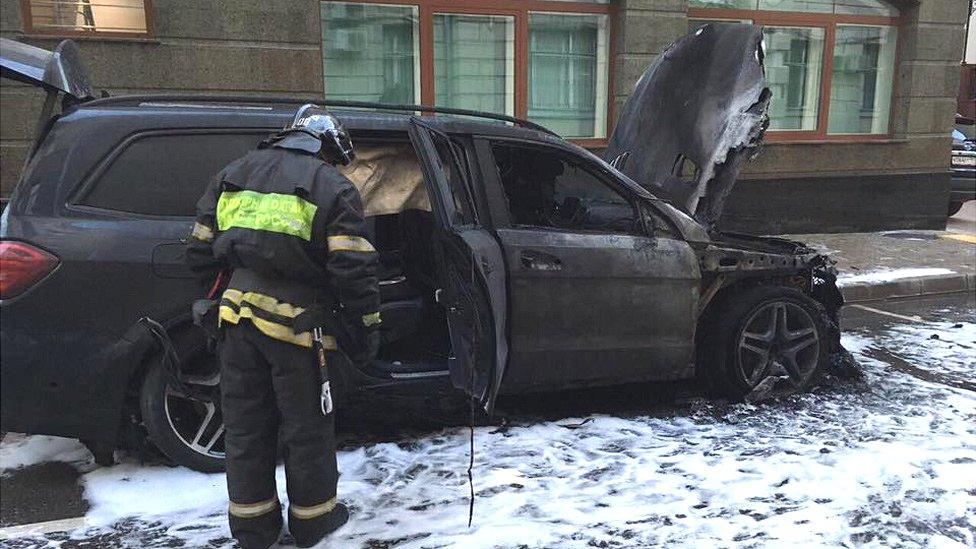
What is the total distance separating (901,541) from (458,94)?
7572 millimetres

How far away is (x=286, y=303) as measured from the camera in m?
2.69

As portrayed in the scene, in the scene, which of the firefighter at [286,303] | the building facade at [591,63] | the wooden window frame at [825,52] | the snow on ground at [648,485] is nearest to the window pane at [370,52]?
the building facade at [591,63]

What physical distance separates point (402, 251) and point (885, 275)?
244 inches

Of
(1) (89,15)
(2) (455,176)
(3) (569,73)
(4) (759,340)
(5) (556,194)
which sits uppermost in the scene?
(1) (89,15)

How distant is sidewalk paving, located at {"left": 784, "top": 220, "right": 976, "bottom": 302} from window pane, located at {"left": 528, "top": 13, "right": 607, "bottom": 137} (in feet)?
11.5

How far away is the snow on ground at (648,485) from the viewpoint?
9.96 ft

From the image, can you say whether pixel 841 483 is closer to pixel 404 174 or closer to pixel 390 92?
pixel 404 174

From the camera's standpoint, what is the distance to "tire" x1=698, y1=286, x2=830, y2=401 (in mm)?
4430

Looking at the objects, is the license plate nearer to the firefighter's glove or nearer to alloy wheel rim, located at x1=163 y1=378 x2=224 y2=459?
the firefighter's glove

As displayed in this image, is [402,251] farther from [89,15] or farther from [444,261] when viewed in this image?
[89,15]

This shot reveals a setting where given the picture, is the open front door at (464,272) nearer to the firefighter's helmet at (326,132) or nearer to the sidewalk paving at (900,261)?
the firefighter's helmet at (326,132)

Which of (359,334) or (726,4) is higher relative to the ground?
(726,4)

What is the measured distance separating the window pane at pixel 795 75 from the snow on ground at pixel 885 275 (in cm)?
334

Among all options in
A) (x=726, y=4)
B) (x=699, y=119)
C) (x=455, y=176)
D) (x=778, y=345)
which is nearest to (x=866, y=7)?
(x=726, y=4)
